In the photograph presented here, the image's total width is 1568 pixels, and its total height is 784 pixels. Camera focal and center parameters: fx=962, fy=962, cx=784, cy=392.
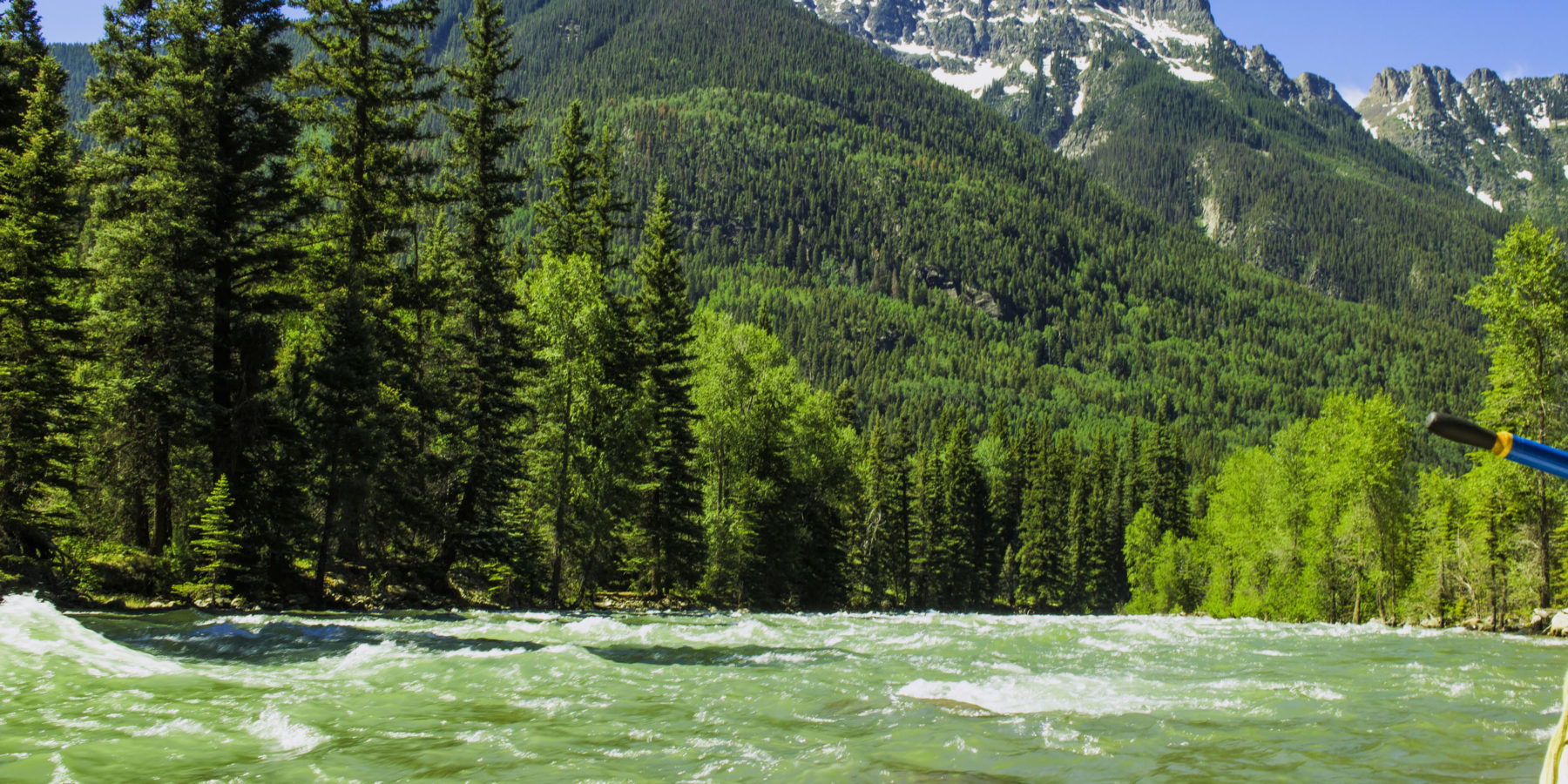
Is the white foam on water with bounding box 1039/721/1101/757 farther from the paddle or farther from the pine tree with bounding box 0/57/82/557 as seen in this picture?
the pine tree with bounding box 0/57/82/557

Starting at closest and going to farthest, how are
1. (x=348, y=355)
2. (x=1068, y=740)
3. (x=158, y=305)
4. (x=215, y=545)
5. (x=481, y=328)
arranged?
(x=1068, y=740)
(x=215, y=545)
(x=158, y=305)
(x=348, y=355)
(x=481, y=328)

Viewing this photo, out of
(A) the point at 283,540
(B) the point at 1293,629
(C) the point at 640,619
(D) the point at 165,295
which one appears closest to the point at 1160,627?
(B) the point at 1293,629

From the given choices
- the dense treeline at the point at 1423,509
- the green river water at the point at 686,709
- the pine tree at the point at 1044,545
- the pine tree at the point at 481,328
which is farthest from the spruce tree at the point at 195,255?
the pine tree at the point at 1044,545

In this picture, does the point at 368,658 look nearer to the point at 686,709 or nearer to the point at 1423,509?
the point at 686,709

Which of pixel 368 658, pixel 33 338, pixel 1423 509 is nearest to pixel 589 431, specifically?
pixel 33 338

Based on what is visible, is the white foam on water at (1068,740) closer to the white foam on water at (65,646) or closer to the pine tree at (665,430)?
the white foam on water at (65,646)

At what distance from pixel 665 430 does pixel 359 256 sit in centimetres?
1421

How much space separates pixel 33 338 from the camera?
21.5 meters

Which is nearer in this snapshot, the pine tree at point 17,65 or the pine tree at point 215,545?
the pine tree at point 215,545

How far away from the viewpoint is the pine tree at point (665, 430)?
38.1 m

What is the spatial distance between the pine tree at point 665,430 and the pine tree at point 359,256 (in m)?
10.0

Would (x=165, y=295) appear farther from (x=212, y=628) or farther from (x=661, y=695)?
(x=661, y=695)

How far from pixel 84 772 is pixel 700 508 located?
1228 inches

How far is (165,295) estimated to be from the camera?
22.4m
